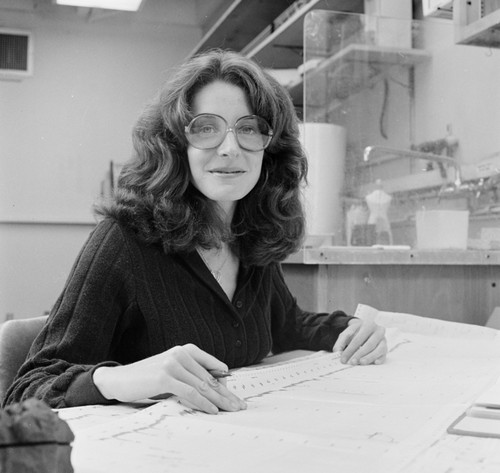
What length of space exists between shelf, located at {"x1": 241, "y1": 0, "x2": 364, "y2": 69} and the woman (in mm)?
1274

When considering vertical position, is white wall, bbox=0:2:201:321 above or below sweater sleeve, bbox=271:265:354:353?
above

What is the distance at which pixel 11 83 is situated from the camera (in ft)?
11.5

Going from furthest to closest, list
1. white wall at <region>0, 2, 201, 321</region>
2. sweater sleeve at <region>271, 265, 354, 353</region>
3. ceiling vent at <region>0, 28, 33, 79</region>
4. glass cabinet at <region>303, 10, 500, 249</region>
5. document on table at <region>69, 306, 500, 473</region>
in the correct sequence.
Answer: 1. white wall at <region>0, 2, 201, 321</region>
2. ceiling vent at <region>0, 28, 33, 79</region>
3. glass cabinet at <region>303, 10, 500, 249</region>
4. sweater sleeve at <region>271, 265, 354, 353</region>
5. document on table at <region>69, 306, 500, 473</region>

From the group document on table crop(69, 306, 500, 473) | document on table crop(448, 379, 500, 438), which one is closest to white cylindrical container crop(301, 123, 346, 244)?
document on table crop(69, 306, 500, 473)

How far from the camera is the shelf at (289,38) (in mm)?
2264

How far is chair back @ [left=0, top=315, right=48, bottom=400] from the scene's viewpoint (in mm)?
977

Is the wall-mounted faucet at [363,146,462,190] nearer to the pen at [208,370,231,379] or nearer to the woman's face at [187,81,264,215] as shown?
the woman's face at [187,81,264,215]

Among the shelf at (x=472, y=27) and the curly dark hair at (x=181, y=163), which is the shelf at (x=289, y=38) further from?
the curly dark hair at (x=181, y=163)

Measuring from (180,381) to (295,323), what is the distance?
2.09 feet

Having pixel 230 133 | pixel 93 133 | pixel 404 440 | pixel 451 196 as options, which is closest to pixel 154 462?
pixel 404 440

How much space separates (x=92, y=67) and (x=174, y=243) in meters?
2.85

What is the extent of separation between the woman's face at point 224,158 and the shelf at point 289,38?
4.48 feet

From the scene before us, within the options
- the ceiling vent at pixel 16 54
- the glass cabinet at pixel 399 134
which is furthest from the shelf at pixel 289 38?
the ceiling vent at pixel 16 54

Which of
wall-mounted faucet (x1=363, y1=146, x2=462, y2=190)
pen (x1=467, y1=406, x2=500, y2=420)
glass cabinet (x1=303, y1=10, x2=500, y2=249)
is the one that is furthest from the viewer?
wall-mounted faucet (x1=363, y1=146, x2=462, y2=190)
